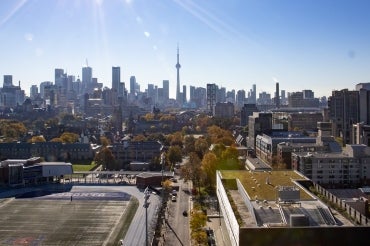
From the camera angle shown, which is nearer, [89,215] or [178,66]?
[89,215]

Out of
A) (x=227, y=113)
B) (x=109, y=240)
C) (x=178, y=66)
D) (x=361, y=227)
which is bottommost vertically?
(x=109, y=240)

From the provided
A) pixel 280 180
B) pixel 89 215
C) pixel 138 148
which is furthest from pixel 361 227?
pixel 138 148

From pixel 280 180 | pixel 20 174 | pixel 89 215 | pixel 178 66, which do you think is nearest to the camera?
pixel 280 180

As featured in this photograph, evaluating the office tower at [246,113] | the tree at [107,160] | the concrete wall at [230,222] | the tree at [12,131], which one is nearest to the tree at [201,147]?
the tree at [107,160]

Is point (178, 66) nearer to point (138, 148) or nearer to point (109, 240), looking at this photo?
point (138, 148)

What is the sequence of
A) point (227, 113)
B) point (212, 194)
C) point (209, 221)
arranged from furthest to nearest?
point (227, 113) → point (212, 194) → point (209, 221)

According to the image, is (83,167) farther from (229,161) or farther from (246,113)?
(246,113)

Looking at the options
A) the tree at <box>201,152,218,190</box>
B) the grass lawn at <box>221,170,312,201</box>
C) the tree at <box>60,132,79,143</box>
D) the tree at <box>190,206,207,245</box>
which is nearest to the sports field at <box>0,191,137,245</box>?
the tree at <box>190,206,207,245</box>

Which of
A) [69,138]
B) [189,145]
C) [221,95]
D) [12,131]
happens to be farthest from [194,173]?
[221,95]
